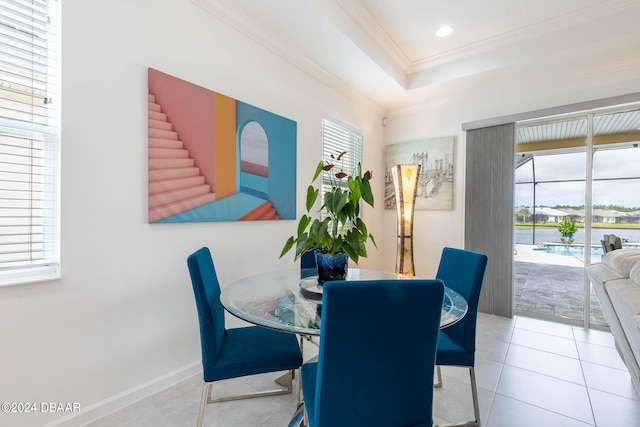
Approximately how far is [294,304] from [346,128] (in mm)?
2715

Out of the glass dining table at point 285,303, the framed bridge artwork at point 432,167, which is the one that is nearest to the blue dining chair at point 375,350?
the glass dining table at point 285,303

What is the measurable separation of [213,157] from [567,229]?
392 centimetres

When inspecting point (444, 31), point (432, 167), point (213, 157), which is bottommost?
point (213, 157)

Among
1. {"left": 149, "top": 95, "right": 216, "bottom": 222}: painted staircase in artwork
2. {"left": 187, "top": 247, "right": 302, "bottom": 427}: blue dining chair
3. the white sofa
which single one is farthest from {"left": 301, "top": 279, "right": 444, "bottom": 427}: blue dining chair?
{"left": 149, "top": 95, "right": 216, "bottom": 222}: painted staircase in artwork

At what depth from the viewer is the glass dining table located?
119 centimetres

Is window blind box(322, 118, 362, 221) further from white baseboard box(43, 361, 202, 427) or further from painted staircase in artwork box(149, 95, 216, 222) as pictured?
white baseboard box(43, 361, 202, 427)

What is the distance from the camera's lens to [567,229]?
11.0 feet

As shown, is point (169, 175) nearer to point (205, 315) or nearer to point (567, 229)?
point (205, 315)

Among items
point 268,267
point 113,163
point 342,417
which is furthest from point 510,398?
point 113,163

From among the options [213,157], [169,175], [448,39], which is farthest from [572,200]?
[169,175]

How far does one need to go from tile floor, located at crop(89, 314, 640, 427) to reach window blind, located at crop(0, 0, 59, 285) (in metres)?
1.00

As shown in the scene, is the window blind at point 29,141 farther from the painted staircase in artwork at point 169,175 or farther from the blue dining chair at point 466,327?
the blue dining chair at point 466,327

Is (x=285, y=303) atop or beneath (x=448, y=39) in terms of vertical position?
beneath

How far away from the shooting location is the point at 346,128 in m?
3.63
